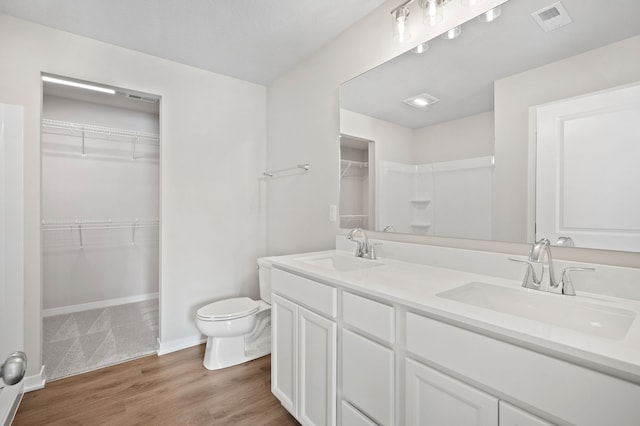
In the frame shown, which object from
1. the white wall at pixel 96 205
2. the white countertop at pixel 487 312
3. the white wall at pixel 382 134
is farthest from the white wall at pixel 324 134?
the white wall at pixel 96 205

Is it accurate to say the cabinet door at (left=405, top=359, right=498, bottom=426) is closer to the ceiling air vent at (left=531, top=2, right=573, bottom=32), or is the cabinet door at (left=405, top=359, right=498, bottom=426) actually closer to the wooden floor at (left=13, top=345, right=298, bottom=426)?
the wooden floor at (left=13, top=345, right=298, bottom=426)

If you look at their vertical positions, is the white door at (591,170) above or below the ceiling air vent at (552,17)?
below

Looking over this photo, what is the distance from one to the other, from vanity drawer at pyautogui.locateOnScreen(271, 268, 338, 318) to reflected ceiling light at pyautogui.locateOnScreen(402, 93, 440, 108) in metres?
1.13

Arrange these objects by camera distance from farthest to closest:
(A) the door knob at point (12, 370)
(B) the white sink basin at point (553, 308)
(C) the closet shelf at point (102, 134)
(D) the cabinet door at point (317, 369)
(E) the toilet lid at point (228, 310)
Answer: (C) the closet shelf at point (102, 134), (E) the toilet lid at point (228, 310), (D) the cabinet door at point (317, 369), (B) the white sink basin at point (553, 308), (A) the door knob at point (12, 370)

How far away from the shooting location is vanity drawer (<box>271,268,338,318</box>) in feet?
4.32

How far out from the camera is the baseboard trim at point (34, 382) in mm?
1934

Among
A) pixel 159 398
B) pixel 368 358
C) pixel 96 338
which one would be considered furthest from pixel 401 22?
pixel 96 338

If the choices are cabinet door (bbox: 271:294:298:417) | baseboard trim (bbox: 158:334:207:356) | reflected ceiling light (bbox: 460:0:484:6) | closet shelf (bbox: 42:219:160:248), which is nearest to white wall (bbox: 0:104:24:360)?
baseboard trim (bbox: 158:334:207:356)

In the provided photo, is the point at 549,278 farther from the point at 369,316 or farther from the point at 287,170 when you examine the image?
the point at 287,170

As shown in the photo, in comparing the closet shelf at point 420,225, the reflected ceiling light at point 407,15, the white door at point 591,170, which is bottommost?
the closet shelf at point 420,225

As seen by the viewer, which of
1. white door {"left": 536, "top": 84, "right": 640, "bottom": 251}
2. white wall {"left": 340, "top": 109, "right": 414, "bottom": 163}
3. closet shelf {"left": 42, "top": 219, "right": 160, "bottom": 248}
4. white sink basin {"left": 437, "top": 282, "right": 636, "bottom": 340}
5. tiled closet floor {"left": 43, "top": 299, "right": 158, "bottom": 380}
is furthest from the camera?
closet shelf {"left": 42, "top": 219, "right": 160, "bottom": 248}

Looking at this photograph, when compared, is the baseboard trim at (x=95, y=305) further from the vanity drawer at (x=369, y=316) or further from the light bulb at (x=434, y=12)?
the light bulb at (x=434, y=12)

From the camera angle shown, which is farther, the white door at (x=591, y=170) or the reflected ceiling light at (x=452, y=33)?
the reflected ceiling light at (x=452, y=33)

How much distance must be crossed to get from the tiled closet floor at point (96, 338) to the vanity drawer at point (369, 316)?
2068mm
